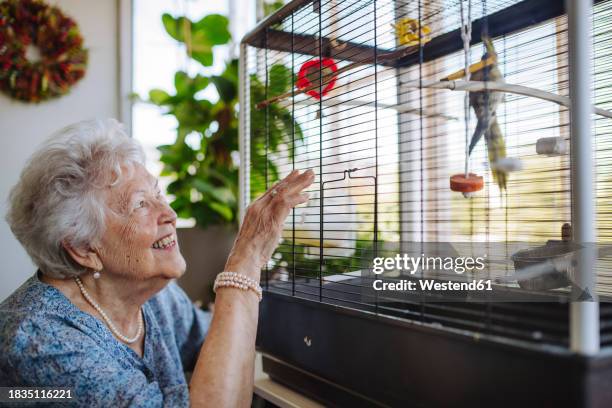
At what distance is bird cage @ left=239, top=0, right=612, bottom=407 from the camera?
0.54m

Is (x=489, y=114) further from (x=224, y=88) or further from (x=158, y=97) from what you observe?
(x=158, y=97)

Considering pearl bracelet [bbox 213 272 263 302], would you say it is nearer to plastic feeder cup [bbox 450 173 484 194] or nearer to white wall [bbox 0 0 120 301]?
plastic feeder cup [bbox 450 173 484 194]

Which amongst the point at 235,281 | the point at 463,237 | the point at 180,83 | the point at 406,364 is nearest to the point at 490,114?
the point at 406,364

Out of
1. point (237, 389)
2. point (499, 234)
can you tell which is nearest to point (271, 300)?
point (237, 389)

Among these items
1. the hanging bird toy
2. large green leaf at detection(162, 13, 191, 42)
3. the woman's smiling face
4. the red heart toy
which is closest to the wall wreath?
large green leaf at detection(162, 13, 191, 42)

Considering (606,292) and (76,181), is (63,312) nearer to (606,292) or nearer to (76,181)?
(76,181)

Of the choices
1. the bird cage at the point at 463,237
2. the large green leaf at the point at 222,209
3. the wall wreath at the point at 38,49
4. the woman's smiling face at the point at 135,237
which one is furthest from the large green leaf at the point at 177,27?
the woman's smiling face at the point at 135,237

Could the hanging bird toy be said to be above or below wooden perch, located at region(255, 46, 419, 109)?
above

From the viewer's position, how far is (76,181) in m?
0.99

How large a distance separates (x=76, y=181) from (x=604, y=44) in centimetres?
103

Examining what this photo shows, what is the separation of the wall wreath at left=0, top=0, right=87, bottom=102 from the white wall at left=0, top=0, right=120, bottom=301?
1.6 inches

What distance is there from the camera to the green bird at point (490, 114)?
77 centimetres

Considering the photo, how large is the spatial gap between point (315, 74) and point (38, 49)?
1206mm

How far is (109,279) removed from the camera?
103 centimetres
